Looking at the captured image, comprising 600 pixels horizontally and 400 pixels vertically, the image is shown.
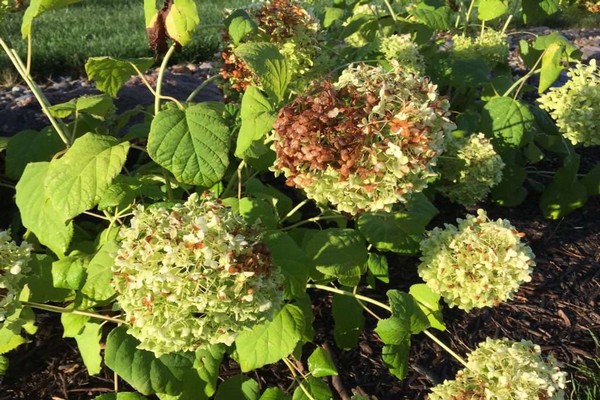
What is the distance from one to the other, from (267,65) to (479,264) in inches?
38.8

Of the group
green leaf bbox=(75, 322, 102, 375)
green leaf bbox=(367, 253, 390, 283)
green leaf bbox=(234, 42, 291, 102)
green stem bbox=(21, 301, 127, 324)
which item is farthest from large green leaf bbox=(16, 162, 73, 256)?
green leaf bbox=(367, 253, 390, 283)

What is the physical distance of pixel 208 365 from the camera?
6.70ft

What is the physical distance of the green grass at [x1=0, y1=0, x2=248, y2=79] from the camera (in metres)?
5.96

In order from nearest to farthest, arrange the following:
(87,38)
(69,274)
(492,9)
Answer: (69,274) < (492,9) < (87,38)

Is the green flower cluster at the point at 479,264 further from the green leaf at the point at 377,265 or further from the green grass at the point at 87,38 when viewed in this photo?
the green grass at the point at 87,38

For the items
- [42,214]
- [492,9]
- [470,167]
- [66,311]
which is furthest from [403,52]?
[66,311]

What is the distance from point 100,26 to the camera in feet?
25.1

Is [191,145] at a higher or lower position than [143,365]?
higher

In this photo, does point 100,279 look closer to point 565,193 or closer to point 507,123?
point 507,123

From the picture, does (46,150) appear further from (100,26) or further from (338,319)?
(100,26)

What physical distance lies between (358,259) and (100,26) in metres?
6.73

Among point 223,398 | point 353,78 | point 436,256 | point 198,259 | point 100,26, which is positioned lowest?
point 100,26

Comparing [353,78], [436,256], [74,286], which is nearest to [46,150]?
A: [74,286]

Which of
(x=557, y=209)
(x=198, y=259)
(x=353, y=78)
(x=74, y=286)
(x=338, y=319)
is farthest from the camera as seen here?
(x=557, y=209)
